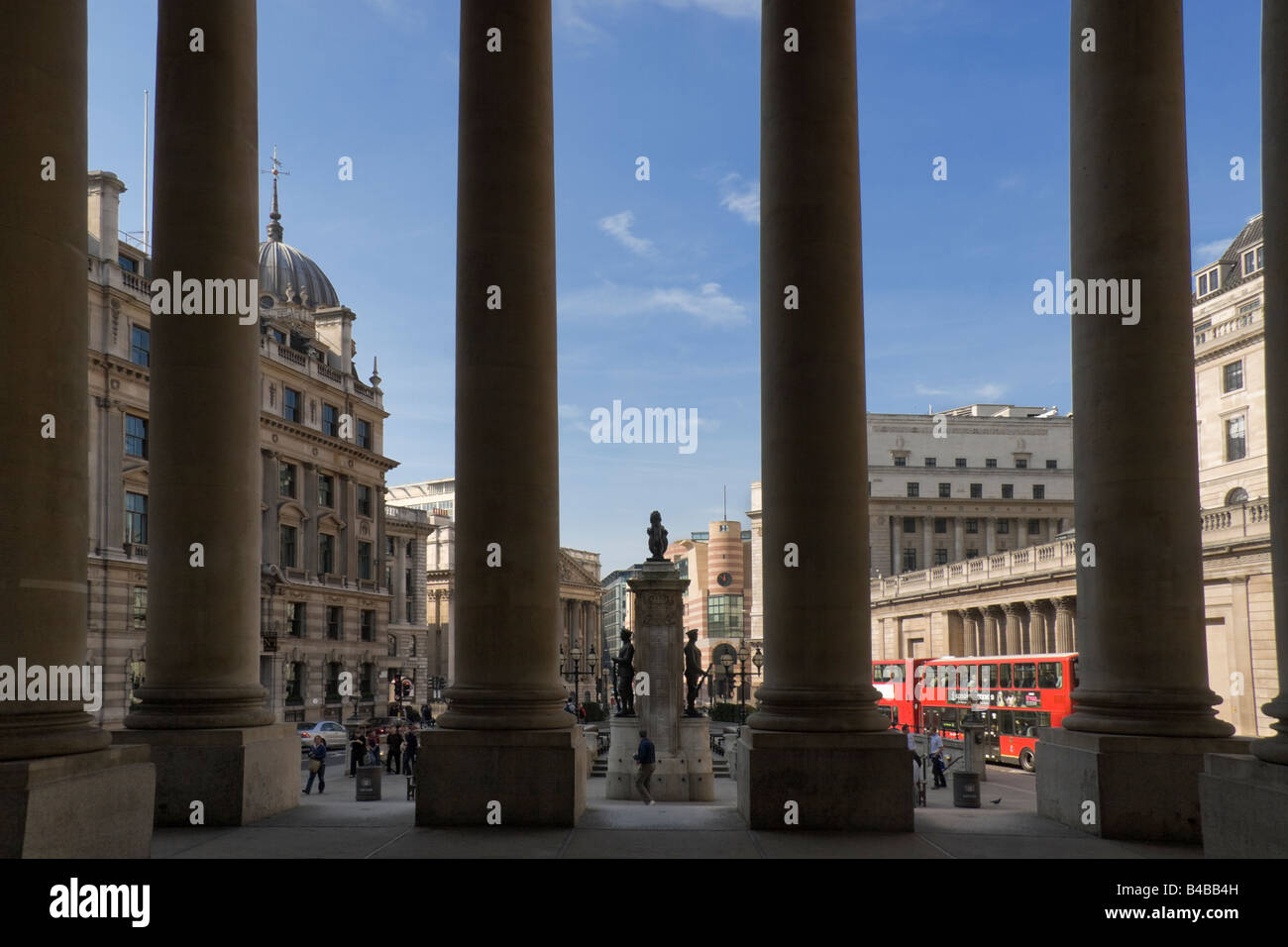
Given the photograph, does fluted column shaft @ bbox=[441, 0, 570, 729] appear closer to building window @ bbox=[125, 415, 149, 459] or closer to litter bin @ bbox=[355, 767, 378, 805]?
litter bin @ bbox=[355, 767, 378, 805]

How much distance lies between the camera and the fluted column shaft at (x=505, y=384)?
20328 millimetres

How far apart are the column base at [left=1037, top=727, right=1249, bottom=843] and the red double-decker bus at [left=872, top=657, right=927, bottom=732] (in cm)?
6001

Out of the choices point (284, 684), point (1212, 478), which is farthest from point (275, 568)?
point (1212, 478)

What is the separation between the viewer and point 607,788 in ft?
143

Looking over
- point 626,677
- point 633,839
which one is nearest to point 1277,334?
point 633,839

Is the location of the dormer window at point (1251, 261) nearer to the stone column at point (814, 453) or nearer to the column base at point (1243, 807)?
the stone column at point (814, 453)

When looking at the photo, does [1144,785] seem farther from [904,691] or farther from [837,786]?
[904,691]

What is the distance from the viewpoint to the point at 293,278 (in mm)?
145875

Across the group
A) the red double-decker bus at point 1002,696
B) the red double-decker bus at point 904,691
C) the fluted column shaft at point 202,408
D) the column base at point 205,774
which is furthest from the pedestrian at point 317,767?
the red double-decker bus at point 904,691


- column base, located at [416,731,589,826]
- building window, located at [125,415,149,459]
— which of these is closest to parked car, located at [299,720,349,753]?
building window, located at [125,415,149,459]

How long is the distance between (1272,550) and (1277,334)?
9.55ft
